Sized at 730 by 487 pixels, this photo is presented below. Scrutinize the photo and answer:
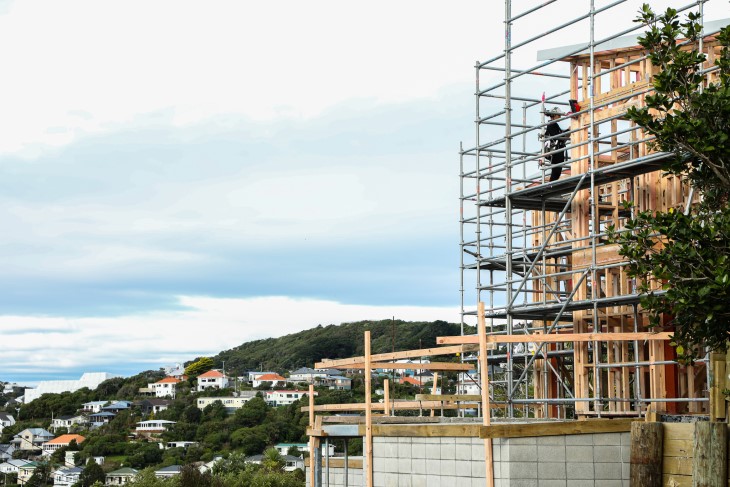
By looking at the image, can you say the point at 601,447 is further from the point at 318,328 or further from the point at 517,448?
the point at 318,328

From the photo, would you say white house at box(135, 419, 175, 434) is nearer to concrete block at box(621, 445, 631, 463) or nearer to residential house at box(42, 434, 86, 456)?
residential house at box(42, 434, 86, 456)

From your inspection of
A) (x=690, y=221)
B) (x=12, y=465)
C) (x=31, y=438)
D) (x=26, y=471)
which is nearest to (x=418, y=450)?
(x=690, y=221)

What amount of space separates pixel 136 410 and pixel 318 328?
1458 inches

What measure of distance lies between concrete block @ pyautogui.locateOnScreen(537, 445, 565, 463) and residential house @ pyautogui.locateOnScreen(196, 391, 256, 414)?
111 meters

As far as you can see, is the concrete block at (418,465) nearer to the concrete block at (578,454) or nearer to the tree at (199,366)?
the concrete block at (578,454)

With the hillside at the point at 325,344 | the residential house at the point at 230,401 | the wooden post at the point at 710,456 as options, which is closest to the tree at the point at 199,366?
the hillside at the point at 325,344

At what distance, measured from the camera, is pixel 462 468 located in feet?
46.9

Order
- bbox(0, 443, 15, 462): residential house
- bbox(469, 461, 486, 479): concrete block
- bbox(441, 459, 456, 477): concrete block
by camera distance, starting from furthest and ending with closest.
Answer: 1. bbox(0, 443, 15, 462): residential house
2. bbox(441, 459, 456, 477): concrete block
3. bbox(469, 461, 486, 479): concrete block

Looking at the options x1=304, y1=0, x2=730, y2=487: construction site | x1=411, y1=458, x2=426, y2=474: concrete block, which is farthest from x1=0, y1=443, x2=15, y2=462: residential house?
x1=411, y1=458, x2=426, y2=474: concrete block

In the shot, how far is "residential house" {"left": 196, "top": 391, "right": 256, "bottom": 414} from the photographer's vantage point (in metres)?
126

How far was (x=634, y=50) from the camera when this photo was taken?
2289 cm

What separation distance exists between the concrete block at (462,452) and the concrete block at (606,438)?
1773 millimetres

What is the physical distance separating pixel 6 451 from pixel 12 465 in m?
11.1

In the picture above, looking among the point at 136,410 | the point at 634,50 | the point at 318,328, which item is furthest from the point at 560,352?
the point at 318,328
